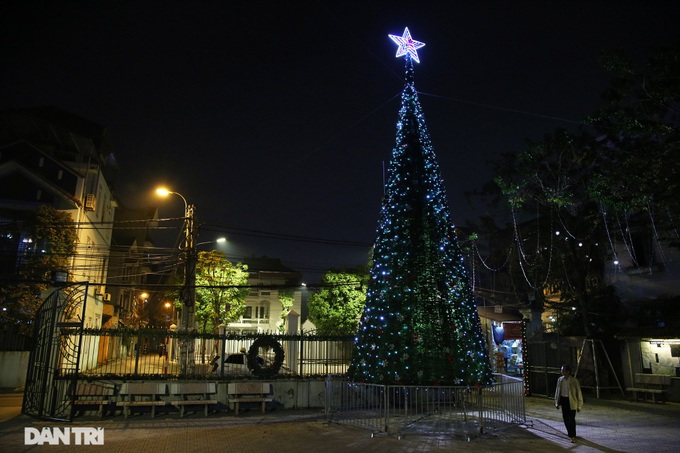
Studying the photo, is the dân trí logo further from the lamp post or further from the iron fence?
the iron fence

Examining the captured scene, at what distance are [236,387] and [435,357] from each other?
613cm

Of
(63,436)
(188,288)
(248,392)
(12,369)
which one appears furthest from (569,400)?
(12,369)

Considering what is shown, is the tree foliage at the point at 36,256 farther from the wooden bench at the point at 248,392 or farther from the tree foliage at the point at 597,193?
the tree foliage at the point at 597,193

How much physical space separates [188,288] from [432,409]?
37.9 ft

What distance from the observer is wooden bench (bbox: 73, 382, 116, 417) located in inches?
521

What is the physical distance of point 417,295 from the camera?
13.6 meters

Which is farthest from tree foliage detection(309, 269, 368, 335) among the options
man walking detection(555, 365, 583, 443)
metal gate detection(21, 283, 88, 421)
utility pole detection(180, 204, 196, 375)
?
man walking detection(555, 365, 583, 443)

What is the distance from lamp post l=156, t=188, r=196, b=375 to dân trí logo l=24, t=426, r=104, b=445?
4.78m

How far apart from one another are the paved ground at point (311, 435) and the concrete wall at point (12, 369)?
8173mm

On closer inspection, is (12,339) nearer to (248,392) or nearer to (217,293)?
(217,293)

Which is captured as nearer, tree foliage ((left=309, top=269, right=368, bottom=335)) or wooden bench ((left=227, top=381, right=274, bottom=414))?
wooden bench ((left=227, top=381, right=274, bottom=414))

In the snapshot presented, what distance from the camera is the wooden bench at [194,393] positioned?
13.9 meters

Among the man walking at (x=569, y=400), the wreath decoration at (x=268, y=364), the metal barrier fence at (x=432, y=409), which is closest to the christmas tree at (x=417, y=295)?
the metal barrier fence at (x=432, y=409)

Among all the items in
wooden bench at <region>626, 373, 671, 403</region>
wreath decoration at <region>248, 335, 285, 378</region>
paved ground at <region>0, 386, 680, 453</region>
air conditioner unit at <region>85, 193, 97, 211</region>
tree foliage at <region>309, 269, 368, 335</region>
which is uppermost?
air conditioner unit at <region>85, 193, 97, 211</region>
